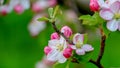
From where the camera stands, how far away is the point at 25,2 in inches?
84.6

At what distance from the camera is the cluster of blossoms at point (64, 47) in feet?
4.40

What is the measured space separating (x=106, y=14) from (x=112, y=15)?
0.05m

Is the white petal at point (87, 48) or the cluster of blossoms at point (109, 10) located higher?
the cluster of blossoms at point (109, 10)

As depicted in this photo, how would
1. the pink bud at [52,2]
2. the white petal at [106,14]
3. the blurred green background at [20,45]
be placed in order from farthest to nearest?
1. the blurred green background at [20,45]
2. the pink bud at [52,2]
3. the white petal at [106,14]

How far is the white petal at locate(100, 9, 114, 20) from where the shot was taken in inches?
50.8

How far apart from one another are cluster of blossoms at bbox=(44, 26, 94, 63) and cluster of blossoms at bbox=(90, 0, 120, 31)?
87 mm

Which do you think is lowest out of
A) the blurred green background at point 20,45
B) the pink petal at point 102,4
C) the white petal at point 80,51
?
the blurred green background at point 20,45

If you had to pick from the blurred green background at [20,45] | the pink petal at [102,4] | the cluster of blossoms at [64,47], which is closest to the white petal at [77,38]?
the cluster of blossoms at [64,47]

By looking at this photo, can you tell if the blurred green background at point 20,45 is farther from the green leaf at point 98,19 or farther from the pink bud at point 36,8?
the green leaf at point 98,19

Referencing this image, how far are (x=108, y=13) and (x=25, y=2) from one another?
2.93 ft

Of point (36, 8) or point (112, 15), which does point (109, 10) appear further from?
point (36, 8)

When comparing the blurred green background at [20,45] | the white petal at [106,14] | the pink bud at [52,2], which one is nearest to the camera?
the white petal at [106,14]

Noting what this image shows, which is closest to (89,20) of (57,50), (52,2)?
(57,50)

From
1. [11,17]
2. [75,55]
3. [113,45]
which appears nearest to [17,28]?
[11,17]
